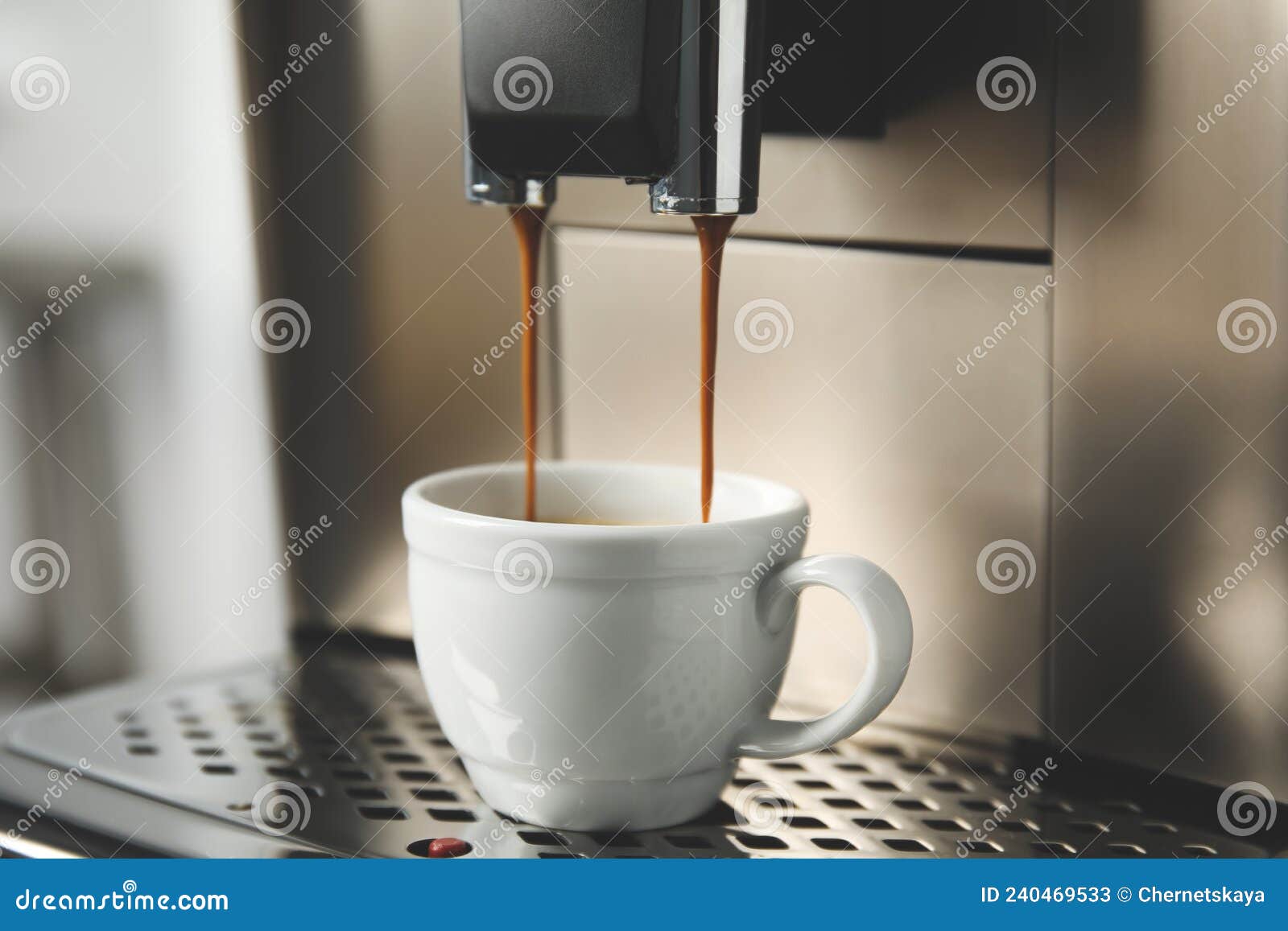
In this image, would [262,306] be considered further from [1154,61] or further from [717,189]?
[1154,61]

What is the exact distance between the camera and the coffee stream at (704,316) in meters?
0.43

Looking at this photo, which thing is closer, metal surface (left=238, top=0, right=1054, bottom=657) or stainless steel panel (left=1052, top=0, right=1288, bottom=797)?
stainless steel panel (left=1052, top=0, right=1288, bottom=797)

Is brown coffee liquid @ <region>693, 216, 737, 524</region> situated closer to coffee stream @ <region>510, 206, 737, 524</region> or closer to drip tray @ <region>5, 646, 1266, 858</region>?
coffee stream @ <region>510, 206, 737, 524</region>

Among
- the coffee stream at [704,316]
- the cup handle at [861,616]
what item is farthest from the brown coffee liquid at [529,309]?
the cup handle at [861,616]

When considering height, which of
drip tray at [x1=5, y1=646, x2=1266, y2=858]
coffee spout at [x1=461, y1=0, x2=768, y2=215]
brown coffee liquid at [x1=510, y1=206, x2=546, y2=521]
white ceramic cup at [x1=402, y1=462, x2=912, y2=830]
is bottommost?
drip tray at [x1=5, y1=646, x2=1266, y2=858]

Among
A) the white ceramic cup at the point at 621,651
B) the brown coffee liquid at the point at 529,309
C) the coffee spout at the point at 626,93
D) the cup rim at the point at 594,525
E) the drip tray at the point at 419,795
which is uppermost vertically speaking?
the coffee spout at the point at 626,93

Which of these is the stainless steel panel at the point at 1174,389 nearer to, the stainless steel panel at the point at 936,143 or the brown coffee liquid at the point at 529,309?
the stainless steel panel at the point at 936,143

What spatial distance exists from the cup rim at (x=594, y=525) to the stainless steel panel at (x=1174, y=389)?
98 mm

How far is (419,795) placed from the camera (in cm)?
44

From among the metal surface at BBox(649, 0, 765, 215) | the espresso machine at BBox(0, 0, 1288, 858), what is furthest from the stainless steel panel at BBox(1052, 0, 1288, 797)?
the metal surface at BBox(649, 0, 765, 215)

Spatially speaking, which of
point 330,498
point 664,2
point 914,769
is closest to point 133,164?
point 330,498

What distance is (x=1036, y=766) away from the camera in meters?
0.46

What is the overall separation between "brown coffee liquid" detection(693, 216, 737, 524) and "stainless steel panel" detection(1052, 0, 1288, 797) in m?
0.11

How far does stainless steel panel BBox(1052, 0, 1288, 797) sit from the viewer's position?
395 mm
